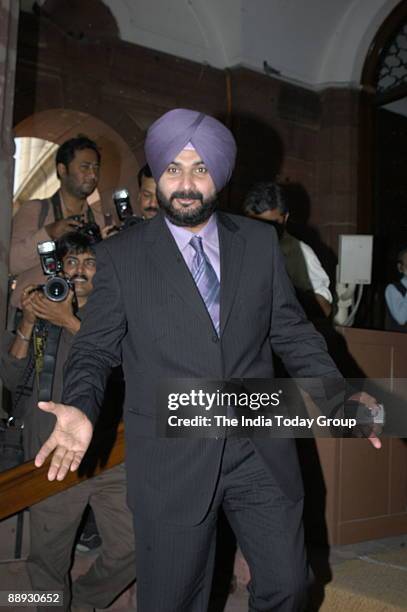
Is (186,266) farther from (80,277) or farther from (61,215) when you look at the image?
(61,215)

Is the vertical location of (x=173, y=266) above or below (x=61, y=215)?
below

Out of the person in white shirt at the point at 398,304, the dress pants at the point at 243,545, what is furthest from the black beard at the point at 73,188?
the person in white shirt at the point at 398,304

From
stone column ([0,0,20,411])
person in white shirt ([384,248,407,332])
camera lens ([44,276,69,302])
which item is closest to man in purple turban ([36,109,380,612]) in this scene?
camera lens ([44,276,69,302])

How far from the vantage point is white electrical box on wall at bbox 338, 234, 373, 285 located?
4875 mm

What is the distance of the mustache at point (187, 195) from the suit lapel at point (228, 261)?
0.44 feet

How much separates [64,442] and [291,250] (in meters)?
2.62

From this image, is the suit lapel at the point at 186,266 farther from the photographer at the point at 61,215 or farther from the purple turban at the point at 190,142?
the photographer at the point at 61,215

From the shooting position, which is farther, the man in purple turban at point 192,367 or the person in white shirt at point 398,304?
the person in white shirt at point 398,304

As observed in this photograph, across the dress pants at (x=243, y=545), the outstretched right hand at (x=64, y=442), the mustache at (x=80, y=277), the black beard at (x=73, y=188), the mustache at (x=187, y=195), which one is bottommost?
the dress pants at (x=243, y=545)

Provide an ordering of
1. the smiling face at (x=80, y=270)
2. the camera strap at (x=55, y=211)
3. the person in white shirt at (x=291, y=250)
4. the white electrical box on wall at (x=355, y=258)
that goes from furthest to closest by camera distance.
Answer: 1. the white electrical box on wall at (x=355, y=258)
2. the person in white shirt at (x=291, y=250)
3. the camera strap at (x=55, y=211)
4. the smiling face at (x=80, y=270)

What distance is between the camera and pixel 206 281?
196 cm

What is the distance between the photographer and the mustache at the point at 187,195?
1.98 metres

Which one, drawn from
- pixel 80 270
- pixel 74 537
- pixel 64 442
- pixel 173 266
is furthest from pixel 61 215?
pixel 64 442

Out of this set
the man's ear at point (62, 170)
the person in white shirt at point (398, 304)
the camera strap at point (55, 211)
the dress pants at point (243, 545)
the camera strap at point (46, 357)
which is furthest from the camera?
the person in white shirt at point (398, 304)
